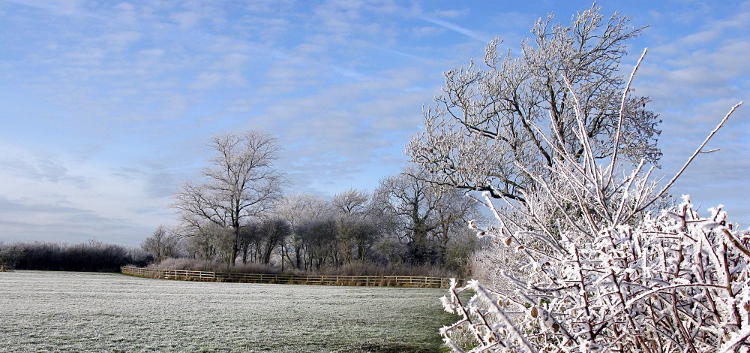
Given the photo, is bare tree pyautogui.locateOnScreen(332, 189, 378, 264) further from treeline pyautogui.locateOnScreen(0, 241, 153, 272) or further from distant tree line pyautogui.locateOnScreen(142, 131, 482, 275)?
treeline pyautogui.locateOnScreen(0, 241, 153, 272)

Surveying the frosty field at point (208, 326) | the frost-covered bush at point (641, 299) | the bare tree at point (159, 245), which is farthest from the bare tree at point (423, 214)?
the frost-covered bush at point (641, 299)

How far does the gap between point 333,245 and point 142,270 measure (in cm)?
1412

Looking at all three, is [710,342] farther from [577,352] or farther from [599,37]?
[599,37]

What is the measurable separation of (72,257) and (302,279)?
915 inches

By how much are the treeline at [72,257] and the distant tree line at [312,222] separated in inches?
399

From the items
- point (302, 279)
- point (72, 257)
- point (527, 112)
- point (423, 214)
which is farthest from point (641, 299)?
point (72, 257)

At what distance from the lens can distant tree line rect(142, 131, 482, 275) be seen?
37.3 metres

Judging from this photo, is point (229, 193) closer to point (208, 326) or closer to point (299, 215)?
point (299, 215)

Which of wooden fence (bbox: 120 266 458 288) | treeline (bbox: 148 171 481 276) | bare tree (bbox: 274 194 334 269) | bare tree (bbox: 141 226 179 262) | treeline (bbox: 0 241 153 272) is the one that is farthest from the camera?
bare tree (bbox: 141 226 179 262)

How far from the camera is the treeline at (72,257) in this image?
1764 inches

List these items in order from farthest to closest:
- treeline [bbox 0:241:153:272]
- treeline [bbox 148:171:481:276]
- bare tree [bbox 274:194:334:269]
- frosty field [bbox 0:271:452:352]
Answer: treeline [bbox 0:241:153:272] → bare tree [bbox 274:194:334:269] → treeline [bbox 148:171:481:276] → frosty field [bbox 0:271:452:352]

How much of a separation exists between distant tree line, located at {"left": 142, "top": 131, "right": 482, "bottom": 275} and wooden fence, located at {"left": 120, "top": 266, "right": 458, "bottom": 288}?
127cm

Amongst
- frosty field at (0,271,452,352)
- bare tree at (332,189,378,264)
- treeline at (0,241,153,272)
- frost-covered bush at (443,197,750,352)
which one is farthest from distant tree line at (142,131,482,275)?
frost-covered bush at (443,197,750,352)

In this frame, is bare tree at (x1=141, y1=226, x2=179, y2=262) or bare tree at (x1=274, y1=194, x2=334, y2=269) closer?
bare tree at (x1=274, y1=194, x2=334, y2=269)
